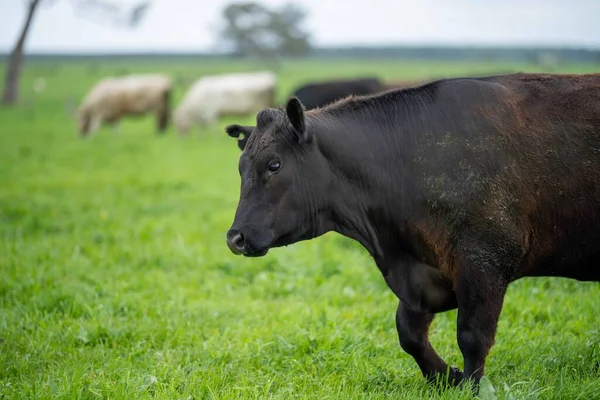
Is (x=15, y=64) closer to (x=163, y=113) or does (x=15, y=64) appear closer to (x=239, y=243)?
(x=163, y=113)

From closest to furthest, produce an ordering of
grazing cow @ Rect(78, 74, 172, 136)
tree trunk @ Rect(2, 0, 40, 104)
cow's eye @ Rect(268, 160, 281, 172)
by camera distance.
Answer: cow's eye @ Rect(268, 160, 281, 172), grazing cow @ Rect(78, 74, 172, 136), tree trunk @ Rect(2, 0, 40, 104)

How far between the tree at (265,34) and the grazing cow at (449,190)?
81.8 metres

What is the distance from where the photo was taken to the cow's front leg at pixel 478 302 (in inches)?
173

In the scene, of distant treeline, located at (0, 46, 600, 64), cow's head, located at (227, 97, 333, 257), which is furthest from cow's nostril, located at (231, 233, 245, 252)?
distant treeline, located at (0, 46, 600, 64)

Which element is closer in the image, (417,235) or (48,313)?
(417,235)

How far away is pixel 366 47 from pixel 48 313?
369ft

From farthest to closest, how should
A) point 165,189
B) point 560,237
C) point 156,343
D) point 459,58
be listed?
point 459,58
point 165,189
point 156,343
point 560,237

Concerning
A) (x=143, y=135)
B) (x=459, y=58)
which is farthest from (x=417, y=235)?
(x=459, y=58)

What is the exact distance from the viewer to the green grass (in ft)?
15.9

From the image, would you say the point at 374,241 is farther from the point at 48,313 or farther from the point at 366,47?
the point at 366,47

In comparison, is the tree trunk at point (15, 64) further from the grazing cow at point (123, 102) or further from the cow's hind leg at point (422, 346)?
the cow's hind leg at point (422, 346)

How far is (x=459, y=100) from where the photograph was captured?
478cm

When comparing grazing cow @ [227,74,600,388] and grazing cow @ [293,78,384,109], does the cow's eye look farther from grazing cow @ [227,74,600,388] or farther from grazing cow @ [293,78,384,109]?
grazing cow @ [293,78,384,109]

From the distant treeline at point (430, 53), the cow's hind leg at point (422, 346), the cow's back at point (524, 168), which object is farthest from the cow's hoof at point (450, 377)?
the distant treeline at point (430, 53)
